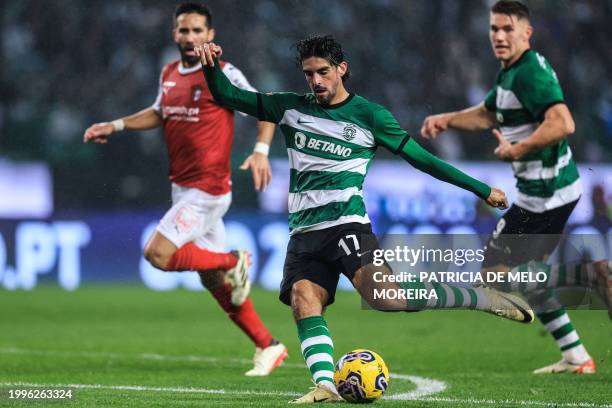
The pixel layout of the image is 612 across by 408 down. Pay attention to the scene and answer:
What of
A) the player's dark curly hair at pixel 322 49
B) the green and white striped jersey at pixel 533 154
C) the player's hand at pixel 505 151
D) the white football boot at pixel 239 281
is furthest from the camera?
the white football boot at pixel 239 281

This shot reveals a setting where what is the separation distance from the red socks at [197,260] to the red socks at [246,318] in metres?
0.16

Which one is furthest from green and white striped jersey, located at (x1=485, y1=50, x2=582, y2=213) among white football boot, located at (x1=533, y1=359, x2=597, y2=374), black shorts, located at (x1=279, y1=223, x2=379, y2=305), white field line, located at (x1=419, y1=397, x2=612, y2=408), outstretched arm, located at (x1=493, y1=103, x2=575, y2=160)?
white field line, located at (x1=419, y1=397, x2=612, y2=408)

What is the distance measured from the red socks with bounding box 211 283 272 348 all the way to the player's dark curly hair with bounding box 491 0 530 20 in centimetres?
250

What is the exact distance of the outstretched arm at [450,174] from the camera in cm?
581

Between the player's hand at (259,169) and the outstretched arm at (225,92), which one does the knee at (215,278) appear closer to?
the player's hand at (259,169)

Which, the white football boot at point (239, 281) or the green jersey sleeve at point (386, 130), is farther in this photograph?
the white football boot at point (239, 281)

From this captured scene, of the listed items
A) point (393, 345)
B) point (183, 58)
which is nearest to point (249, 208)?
point (393, 345)

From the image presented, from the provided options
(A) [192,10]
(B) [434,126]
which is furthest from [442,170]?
(A) [192,10]

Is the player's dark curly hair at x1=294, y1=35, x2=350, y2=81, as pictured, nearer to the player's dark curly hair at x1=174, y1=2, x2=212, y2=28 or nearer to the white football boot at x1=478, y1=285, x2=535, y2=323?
the white football boot at x1=478, y1=285, x2=535, y2=323

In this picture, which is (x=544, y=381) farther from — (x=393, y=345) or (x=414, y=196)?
(x=414, y=196)

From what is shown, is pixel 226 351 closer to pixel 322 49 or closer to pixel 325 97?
pixel 325 97

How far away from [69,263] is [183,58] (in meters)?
6.94

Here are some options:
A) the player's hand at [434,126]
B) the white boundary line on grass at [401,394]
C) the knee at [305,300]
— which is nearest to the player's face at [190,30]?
the player's hand at [434,126]

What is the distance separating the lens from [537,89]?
695cm
